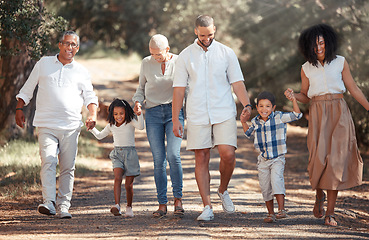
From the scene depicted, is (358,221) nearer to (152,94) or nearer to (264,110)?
(264,110)

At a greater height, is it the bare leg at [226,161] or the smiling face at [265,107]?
the smiling face at [265,107]

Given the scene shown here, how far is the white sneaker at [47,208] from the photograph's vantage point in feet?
22.4

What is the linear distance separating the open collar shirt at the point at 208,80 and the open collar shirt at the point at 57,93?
1.26 metres

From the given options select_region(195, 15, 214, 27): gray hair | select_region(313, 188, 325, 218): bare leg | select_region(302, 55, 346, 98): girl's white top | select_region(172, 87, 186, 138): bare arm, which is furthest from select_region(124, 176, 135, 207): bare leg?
select_region(302, 55, 346, 98): girl's white top

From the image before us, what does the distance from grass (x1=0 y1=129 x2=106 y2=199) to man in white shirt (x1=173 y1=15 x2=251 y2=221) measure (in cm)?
363

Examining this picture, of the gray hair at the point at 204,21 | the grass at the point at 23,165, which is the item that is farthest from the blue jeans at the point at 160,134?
the grass at the point at 23,165

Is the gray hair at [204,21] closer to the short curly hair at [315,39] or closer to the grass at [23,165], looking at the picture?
the short curly hair at [315,39]

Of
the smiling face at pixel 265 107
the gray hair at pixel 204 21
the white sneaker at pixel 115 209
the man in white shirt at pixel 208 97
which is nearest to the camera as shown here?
the gray hair at pixel 204 21

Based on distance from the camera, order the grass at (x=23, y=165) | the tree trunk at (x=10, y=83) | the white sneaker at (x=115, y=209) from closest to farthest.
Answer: the white sneaker at (x=115, y=209), the grass at (x=23, y=165), the tree trunk at (x=10, y=83)

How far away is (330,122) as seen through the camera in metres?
6.78

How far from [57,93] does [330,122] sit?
10.3 feet

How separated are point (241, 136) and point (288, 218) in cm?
1334

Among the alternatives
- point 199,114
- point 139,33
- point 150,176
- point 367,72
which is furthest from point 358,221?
point 139,33

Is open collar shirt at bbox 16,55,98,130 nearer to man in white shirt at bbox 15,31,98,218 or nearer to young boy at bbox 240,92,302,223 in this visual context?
man in white shirt at bbox 15,31,98,218
